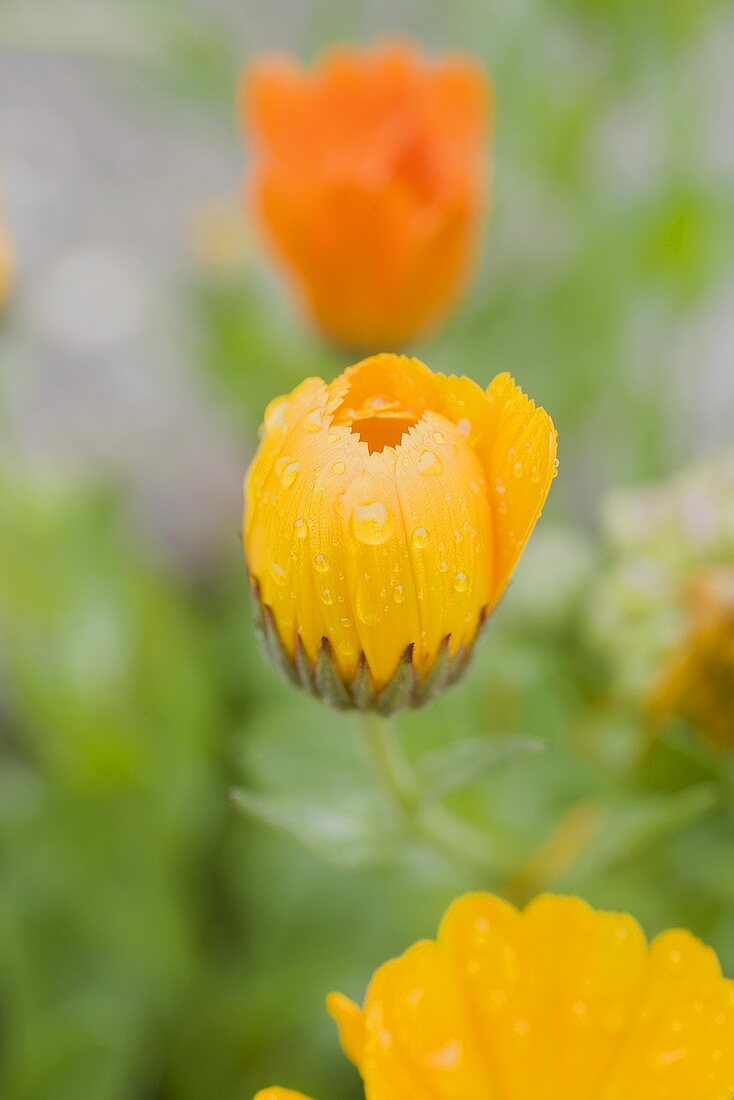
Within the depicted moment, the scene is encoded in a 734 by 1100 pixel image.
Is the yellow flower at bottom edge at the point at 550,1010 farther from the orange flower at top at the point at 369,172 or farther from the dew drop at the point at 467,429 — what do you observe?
the orange flower at top at the point at 369,172

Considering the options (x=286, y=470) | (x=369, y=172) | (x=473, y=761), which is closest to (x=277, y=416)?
(x=286, y=470)

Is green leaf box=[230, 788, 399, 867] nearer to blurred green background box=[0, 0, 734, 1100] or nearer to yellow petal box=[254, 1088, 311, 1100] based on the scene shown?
blurred green background box=[0, 0, 734, 1100]

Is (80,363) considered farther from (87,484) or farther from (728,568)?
(728,568)

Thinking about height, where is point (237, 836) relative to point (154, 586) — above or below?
below

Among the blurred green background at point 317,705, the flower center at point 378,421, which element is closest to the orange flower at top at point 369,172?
the blurred green background at point 317,705

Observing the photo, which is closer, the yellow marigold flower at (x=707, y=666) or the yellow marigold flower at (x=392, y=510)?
Answer: the yellow marigold flower at (x=392, y=510)

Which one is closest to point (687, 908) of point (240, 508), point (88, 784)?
point (88, 784)

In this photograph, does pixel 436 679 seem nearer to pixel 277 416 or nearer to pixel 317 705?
pixel 277 416
